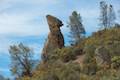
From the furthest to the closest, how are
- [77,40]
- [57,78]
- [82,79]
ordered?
[77,40] < [57,78] < [82,79]

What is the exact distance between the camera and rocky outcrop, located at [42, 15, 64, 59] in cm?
9250

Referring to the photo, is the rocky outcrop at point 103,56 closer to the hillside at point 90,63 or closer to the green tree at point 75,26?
the hillside at point 90,63

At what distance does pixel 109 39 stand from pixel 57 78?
75.5 feet

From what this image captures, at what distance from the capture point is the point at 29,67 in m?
88.9

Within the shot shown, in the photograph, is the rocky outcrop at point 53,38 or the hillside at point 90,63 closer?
the hillside at point 90,63

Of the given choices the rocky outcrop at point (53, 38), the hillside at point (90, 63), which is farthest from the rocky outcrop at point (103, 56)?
the rocky outcrop at point (53, 38)

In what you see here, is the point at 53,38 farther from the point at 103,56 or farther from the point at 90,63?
the point at 103,56

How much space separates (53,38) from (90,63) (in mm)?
25532

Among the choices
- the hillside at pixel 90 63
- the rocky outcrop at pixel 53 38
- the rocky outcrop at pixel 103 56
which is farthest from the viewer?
the rocky outcrop at pixel 53 38

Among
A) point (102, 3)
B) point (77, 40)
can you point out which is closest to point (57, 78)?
point (77, 40)

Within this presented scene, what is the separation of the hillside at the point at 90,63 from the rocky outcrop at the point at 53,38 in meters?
3.90

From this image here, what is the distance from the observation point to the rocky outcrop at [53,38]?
92.5 metres

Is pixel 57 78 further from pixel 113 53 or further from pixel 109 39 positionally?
pixel 109 39

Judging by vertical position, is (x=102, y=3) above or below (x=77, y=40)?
above
